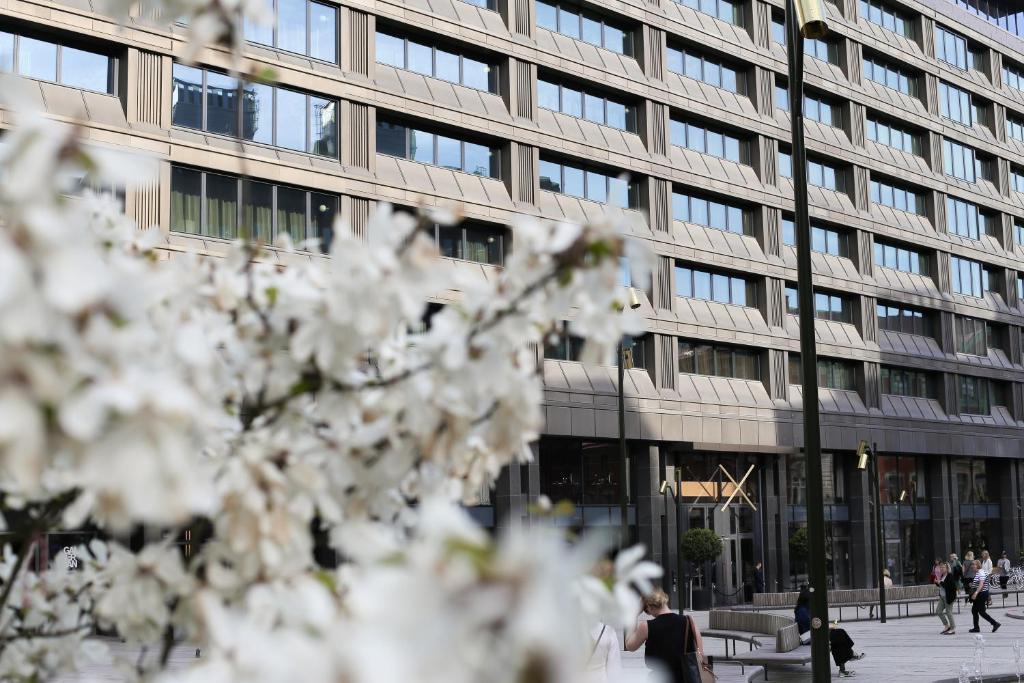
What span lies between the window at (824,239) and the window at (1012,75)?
19.1 meters

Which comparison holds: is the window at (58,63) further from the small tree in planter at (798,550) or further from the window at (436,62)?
the small tree in planter at (798,550)

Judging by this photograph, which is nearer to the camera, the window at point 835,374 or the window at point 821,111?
the window at point 835,374

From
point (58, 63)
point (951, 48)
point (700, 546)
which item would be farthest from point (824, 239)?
point (58, 63)

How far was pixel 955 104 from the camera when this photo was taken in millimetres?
60531

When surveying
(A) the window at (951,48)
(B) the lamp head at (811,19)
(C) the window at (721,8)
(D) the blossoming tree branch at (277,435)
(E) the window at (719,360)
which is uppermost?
(A) the window at (951,48)

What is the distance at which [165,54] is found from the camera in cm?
3025

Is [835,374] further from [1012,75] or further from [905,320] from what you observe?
[1012,75]

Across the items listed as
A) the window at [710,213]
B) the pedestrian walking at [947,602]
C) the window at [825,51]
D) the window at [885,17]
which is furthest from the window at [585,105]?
the pedestrian walking at [947,602]

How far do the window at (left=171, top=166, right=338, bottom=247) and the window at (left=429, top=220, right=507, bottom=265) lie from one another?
4.49m

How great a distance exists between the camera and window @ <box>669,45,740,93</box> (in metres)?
45.2

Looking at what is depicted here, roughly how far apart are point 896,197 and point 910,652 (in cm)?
3390

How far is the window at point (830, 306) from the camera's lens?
160 ft

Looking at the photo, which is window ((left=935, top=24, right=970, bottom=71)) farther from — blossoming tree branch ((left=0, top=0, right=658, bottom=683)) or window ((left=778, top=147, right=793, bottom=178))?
blossoming tree branch ((left=0, top=0, right=658, bottom=683))

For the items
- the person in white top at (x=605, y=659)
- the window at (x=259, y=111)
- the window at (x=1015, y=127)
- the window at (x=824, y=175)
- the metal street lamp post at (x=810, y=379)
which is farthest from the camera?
the window at (x=1015, y=127)
